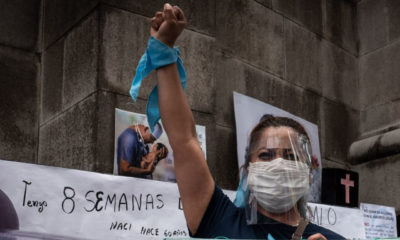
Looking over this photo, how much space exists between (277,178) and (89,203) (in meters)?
1.46

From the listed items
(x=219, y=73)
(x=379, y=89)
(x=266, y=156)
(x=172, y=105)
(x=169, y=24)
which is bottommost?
(x=266, y=156)

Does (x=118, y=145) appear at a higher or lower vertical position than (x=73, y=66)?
lower

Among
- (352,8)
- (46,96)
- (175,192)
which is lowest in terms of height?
(175,192)

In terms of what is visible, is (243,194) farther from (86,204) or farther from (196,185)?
(86,204)

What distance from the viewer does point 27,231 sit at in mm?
2836

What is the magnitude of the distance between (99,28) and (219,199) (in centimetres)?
243

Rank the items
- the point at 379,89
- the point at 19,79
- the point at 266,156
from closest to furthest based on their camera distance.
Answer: the point at 266,156 < the point at 19,79 < the point at 379,89

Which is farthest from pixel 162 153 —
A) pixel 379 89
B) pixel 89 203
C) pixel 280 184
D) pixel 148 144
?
pixel 379 89

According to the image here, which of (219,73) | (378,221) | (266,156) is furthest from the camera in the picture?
(219,73)

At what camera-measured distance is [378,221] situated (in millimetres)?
4934

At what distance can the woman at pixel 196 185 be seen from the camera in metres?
1.88

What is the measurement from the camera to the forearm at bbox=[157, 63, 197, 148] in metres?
1.94

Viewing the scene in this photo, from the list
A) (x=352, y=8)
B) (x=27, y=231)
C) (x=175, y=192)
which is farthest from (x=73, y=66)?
(x=352, y=8)

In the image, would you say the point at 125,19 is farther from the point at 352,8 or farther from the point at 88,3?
the point at 352,8
